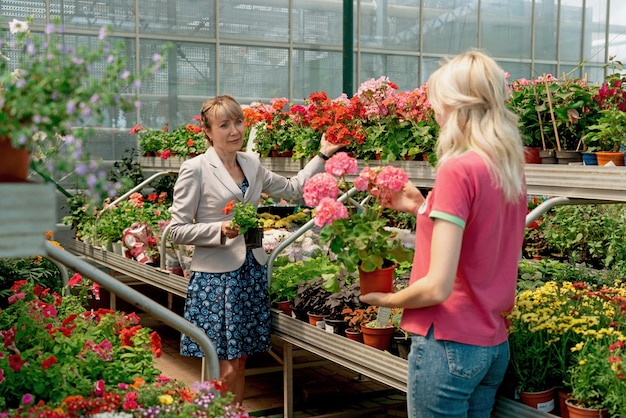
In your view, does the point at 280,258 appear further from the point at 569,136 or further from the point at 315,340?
the point at 569,136

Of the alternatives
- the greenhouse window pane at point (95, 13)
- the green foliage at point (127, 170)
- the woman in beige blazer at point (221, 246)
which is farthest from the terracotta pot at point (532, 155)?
the greenhouse window pane at point (95, 13)

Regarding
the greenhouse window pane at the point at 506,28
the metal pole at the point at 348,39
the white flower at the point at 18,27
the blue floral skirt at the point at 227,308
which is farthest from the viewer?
the greenhouse window pane at the point at 506,28

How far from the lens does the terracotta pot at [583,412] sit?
225 cm

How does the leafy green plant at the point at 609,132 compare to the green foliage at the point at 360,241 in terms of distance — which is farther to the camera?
the leafy green plant at the point at 609,132

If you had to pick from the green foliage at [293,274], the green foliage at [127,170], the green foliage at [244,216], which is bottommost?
the green foliage at [293,274]

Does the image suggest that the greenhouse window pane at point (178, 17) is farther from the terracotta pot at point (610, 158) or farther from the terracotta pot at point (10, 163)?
the terracotta pot at point (10, 163)

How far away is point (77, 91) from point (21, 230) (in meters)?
0.27

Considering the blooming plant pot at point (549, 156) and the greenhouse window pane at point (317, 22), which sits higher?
the greenhouse window pane at point (317, 22)

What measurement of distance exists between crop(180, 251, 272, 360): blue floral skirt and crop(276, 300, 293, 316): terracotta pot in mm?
171

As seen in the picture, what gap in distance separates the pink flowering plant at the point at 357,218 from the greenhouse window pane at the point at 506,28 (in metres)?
9.02

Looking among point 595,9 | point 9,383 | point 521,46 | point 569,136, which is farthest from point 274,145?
point 595,9

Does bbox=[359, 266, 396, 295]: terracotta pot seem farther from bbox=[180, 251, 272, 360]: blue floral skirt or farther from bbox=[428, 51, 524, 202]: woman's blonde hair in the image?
bbox=[180, 251, 272, 360]: blue floral skirt

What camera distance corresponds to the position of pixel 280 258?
14.5 feet

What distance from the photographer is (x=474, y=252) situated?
2.01 m
